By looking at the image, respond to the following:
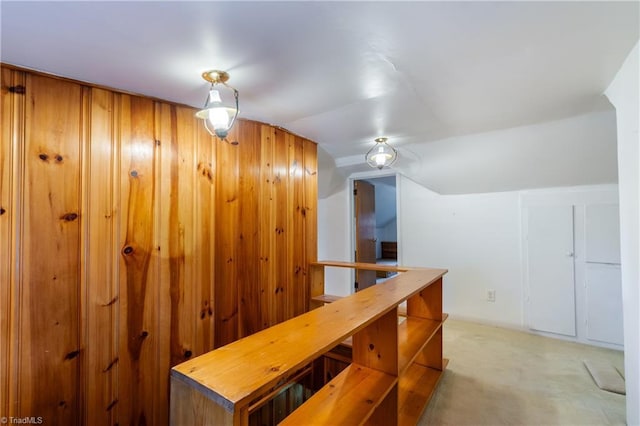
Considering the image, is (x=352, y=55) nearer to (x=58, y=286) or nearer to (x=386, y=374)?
(x=386, y=374)

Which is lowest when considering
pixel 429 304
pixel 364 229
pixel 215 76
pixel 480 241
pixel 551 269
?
pixel 429 304

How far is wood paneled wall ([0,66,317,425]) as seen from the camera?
1.29m

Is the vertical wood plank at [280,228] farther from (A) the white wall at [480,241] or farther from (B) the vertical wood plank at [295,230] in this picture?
(A) the white wall at [480,241]

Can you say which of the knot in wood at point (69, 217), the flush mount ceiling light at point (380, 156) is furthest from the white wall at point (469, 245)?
the knot in wood at point (69, 217)

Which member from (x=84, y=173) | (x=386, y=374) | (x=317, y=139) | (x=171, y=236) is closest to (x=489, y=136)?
(x=317, y=139)

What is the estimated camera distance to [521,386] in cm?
210

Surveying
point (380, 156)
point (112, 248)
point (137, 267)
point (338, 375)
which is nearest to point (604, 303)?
point (380, 156)

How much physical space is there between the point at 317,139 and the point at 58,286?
2151 mm

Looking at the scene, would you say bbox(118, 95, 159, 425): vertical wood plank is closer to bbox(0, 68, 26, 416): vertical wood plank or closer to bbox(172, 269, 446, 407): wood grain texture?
bbox(0, 68, 26, 416): vertical wood plank

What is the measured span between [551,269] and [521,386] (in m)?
1.52

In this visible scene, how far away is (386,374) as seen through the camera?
4.70ft

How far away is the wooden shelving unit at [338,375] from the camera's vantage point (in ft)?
2.55

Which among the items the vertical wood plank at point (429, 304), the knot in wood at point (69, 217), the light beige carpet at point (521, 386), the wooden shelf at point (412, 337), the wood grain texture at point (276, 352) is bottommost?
the light beige carpet at point (521, 386)
